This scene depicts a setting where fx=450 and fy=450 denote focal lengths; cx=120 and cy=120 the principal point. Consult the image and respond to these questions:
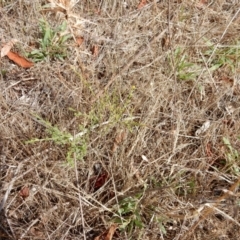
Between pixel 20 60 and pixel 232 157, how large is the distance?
998 millimetres

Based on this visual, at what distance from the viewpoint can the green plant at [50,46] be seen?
6.53 ft

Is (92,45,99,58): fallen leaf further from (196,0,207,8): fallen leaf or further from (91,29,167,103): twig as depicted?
(196,0,207,8): fallen leaf

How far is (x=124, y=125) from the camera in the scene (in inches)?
71.1

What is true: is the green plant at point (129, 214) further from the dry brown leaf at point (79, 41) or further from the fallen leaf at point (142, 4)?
the fallen leaf at point (142, 4)

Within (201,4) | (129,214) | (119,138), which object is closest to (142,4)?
(201,4)

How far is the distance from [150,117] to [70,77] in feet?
1.30

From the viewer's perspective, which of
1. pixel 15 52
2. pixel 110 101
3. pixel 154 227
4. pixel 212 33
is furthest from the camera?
pixel 212 33

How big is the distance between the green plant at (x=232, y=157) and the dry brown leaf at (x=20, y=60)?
90cm

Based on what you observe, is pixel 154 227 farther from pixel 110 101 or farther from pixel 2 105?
pixel 2 105

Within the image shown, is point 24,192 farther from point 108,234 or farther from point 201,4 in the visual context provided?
point 201,4

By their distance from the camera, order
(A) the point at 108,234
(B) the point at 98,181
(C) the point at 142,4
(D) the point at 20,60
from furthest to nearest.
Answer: (C) the point at 142,4
(D) the point at 20,60
(B) the point at 98,181
(A) the point at 108,234

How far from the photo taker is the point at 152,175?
5.74 ft

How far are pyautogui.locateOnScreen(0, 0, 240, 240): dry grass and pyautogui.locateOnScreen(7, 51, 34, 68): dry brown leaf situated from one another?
0.08 ft

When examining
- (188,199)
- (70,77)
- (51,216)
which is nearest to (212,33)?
(70,77)
